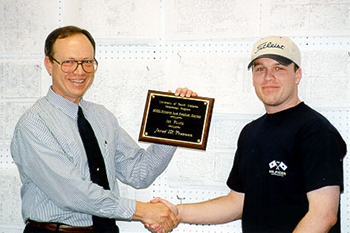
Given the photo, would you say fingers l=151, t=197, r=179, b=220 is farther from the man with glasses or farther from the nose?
the nose

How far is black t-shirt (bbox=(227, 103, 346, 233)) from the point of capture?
220 centimetres

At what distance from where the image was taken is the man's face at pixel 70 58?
2.52 m

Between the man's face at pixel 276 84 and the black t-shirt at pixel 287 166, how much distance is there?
0.06 metres

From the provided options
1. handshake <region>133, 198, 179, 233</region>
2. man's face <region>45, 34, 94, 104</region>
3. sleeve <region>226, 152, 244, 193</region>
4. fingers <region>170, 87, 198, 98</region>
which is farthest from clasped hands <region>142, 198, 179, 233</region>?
man's face <region>45, 34, 94, 104</region>

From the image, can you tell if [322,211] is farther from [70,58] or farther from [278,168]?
[70,58]

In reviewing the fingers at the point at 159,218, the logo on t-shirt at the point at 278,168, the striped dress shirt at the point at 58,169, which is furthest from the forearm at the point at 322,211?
the striped dress shirt at the point at 58,169

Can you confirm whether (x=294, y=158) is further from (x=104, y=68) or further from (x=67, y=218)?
(x=104, y=68)

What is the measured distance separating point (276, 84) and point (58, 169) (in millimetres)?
1301

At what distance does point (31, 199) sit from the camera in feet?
7.97

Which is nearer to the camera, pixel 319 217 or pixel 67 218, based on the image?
pixel 319 217

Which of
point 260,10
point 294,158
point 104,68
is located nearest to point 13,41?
point 104,68

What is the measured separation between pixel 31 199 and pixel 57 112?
513 mm

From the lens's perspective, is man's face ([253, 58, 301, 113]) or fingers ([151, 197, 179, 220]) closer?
man's face ([253, 58, 301, 113])

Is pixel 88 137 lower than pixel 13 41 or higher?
lower
